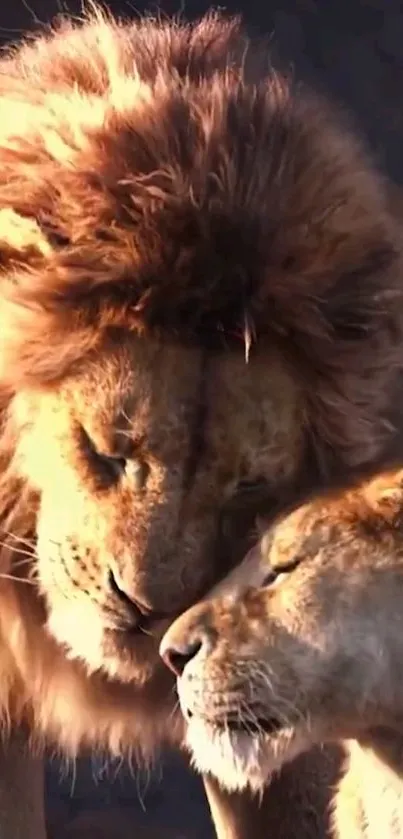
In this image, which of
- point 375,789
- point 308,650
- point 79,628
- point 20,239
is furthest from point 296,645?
point 20,239

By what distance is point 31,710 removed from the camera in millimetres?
1636

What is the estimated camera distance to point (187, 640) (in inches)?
48.0

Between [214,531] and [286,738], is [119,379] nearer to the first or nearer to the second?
[214,531]

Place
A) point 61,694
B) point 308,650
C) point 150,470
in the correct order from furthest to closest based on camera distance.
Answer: point 61,694, point 150,470, point 308,650

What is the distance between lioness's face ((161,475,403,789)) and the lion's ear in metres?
0.29

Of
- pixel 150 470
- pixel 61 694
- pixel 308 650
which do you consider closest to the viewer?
pixel 308 650

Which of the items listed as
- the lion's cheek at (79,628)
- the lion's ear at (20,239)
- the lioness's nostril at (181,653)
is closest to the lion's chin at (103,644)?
the lion's cheek at (79,628)

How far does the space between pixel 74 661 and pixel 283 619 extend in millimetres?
387

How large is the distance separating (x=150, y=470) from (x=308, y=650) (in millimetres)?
210

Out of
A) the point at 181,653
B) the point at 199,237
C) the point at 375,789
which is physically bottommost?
the point at 375,789

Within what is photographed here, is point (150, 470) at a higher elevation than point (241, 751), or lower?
higher

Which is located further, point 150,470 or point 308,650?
point 150,470

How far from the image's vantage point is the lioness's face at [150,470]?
1310 millimetres

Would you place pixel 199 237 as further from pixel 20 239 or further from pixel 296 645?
pixel 296 645
